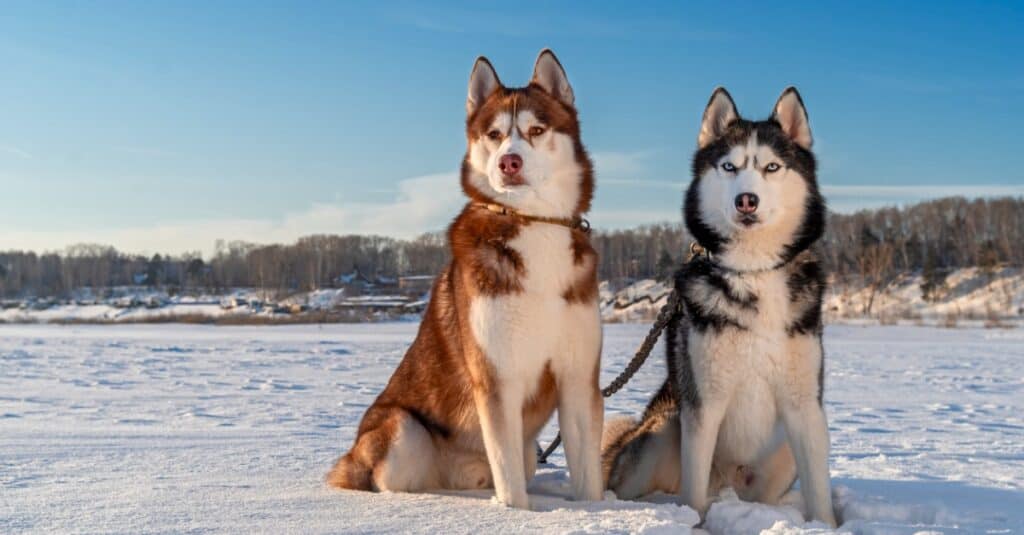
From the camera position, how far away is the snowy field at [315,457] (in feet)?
12.4

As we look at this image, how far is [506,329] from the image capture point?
4051 millimetres

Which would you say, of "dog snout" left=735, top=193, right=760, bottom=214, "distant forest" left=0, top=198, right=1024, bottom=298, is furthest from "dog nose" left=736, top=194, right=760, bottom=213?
"distant forest" left=0, top=198, right=1024, bottom=298

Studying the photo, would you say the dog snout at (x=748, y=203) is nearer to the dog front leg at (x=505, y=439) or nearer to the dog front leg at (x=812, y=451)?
the dog front leg at (x=812, y=451)

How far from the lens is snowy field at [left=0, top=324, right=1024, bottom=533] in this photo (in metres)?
3.79

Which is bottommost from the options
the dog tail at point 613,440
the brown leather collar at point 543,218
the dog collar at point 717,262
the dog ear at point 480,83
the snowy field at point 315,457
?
the snowy field at point 315,457

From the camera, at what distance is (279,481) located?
16.8 ft

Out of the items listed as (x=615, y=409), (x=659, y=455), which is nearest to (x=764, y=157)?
(x=659, y=455)

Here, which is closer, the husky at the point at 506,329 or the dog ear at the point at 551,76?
the husky at the point at 506,329

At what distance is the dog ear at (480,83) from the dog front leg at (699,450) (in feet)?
7.20

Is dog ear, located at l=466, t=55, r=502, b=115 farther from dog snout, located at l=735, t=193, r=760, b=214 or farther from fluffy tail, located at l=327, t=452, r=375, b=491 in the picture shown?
fluffy tail, located at l=327, t=452, r=375, b=491

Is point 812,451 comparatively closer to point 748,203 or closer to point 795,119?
point 748,203

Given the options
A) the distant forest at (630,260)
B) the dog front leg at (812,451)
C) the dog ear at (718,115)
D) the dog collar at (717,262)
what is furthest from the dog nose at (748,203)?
the distant forest at (630,260)

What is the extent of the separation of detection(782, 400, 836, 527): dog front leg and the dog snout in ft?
3.39

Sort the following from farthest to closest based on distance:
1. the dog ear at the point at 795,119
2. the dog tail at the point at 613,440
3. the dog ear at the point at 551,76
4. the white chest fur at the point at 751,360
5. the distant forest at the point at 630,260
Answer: the distant forest at the point at 630,260 → the dog tail at the point at 613,440 → the dog ear at the point at 551,76 → the dog ear at the point at 795,119 → the white chest fur at the point at 751,360
